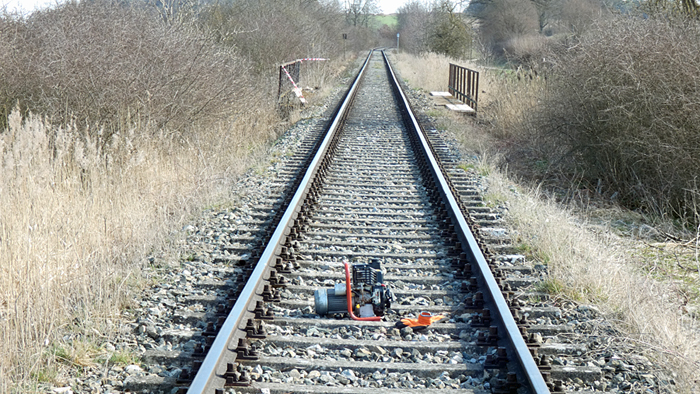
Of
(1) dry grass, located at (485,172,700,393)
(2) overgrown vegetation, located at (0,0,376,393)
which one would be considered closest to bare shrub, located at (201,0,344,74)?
(2) overgrown vegetation, located at (0,0,376,393)

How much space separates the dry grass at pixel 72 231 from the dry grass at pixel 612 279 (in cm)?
329

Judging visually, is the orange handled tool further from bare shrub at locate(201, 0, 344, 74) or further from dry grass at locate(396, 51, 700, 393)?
bare shrub at locate(201, 0, 344, 74)

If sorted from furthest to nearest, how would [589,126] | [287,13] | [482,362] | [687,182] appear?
[287,13]
[589,126]
[687,182]
[482,362]

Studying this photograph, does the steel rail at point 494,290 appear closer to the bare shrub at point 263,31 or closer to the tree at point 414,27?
the bare shrub at point 263,31

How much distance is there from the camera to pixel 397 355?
3.75 m

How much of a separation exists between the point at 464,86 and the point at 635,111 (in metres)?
10.4

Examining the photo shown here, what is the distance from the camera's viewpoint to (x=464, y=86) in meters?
17.9

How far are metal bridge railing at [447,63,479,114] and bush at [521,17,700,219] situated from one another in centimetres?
649

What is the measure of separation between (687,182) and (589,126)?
187 centimetres

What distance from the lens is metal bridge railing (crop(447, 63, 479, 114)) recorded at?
1648cm

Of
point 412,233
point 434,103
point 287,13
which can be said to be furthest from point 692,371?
point 287,13

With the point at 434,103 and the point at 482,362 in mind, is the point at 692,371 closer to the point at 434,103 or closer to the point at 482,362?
the point at 482,362

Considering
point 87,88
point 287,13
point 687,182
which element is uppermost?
point 287,13

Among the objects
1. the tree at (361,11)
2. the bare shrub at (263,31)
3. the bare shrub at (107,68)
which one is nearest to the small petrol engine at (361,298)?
the bare shrub at (107,68)
